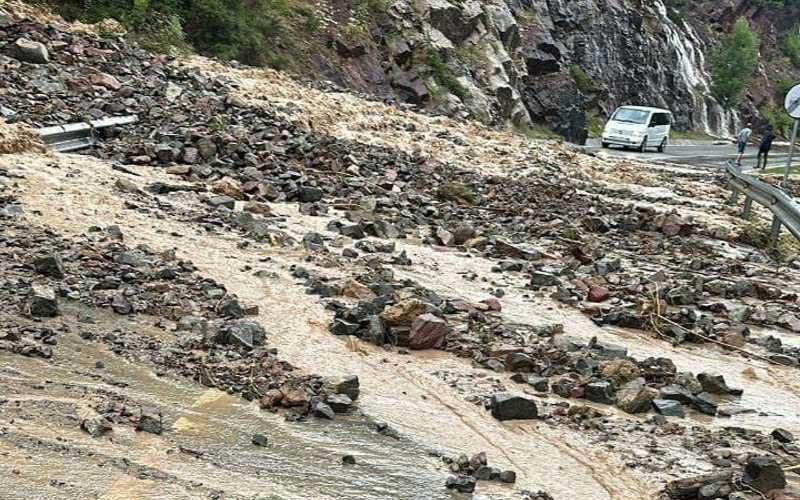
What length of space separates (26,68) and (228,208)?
5201mm

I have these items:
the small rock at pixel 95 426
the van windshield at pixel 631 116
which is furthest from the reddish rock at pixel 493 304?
the van windshield at pixel 631 116

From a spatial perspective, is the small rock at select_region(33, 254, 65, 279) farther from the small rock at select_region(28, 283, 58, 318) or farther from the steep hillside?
the steep hillside

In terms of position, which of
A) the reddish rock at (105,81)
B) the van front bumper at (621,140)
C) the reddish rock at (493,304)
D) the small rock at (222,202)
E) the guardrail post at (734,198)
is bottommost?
the van front bumper at (621,140)

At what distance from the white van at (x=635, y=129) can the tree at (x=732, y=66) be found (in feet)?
133

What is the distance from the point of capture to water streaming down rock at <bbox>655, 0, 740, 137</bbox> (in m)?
65.2

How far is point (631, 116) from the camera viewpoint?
3456 cm

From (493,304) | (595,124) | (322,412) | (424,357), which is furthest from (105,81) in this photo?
(595,124)

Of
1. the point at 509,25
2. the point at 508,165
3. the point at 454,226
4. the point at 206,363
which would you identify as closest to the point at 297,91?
the point at 508,165

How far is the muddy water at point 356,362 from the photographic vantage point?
512cm

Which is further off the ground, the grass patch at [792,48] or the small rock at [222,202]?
the grass patch at [792,48]

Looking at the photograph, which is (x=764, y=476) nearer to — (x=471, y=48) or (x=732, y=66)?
(x=471, y=48)

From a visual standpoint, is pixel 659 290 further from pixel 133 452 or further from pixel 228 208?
pixel 133 452

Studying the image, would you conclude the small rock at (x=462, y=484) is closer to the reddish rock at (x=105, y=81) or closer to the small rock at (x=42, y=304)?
the small rock at (x=42, y=304)

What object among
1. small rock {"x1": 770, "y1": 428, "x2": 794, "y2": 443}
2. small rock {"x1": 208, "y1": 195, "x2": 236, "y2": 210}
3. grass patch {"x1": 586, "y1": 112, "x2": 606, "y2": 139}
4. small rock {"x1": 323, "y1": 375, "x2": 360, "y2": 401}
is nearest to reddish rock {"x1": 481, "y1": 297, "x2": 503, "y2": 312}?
small rock {"x1": 323, "y1": 375, "x2": 360, "y2": 401}
